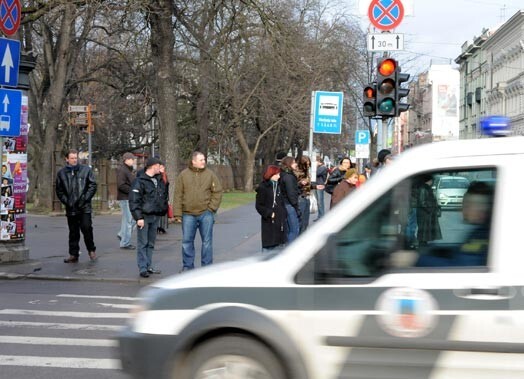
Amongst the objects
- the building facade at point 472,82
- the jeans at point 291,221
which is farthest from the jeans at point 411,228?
A: the building facade at point 472,82

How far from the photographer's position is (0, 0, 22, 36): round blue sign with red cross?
12.1 metres

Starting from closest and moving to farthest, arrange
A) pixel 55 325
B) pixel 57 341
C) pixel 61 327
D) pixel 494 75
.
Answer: pixel 57 341, pixel 61 327, pixel 55 325, pixel 494 75

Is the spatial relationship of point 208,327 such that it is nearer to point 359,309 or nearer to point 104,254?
point 359,309

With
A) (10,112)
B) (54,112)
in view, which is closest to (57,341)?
(10,112)

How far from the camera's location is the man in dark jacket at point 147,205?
11134 mm

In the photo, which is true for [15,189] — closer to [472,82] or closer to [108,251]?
[108,251]

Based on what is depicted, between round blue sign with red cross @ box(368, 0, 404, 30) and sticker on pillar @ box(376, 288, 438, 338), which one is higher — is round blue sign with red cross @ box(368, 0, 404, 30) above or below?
above

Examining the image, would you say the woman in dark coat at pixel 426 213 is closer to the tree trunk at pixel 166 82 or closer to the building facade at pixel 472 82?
the tree trunk at pixel 166 82

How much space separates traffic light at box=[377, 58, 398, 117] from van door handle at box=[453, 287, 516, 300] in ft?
28.9

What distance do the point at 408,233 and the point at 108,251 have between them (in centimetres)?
1093

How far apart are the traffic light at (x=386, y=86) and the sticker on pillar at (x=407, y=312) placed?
28.8 feet

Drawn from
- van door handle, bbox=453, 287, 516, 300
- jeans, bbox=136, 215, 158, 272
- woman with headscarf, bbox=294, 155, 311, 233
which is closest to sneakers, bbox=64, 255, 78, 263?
jeans, bbox=136, 215, 158, 272

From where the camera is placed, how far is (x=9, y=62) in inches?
455

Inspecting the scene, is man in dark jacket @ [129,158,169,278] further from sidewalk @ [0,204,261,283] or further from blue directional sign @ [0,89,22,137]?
blue directional sign @ [0,89,22,137]
